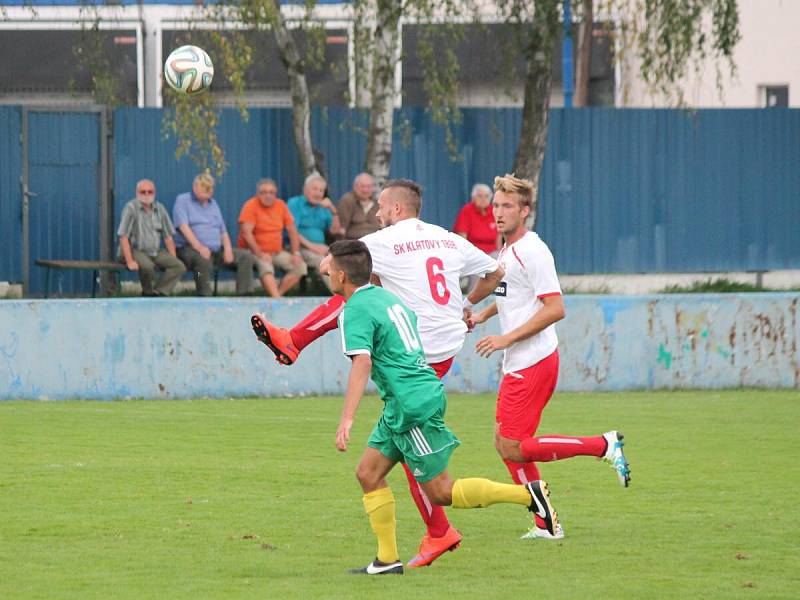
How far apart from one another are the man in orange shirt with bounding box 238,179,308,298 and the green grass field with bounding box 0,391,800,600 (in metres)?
4.53

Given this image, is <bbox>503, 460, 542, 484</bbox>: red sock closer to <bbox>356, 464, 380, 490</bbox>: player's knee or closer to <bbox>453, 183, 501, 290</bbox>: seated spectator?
<bbox>356, 464, 380, 490</bbox>: player's knee

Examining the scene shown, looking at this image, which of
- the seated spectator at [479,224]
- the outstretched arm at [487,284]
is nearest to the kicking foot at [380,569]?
the outstretched arm at [487,284]

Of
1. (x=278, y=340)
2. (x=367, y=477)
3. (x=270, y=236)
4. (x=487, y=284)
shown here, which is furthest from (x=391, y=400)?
(x=270, y=236)

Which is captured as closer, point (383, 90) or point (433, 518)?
point (433, 518)

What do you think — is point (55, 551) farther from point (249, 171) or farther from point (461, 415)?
point (249, 171)

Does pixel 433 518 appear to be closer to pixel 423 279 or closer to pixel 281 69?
pixel 423 279

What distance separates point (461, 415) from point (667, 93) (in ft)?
23.9

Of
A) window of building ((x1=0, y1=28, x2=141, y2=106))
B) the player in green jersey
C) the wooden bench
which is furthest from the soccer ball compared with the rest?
window of building ((x1=0, y1=28, x2=141, y2=106))

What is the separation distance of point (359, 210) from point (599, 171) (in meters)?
4.34

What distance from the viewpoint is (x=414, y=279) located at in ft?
27.4

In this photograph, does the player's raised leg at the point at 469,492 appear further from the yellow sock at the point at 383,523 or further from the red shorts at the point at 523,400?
the red shorts at the point at 523,400

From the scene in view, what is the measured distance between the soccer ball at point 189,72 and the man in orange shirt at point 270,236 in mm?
3462

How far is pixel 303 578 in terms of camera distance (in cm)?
712

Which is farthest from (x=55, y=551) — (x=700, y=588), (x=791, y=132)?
(x=791, y=132)
